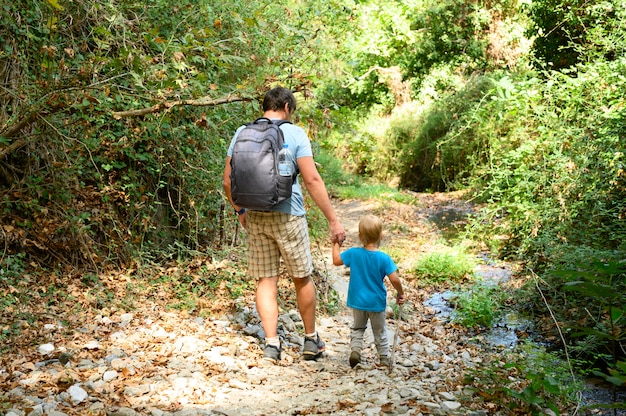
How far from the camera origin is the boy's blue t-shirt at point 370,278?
4.57 m

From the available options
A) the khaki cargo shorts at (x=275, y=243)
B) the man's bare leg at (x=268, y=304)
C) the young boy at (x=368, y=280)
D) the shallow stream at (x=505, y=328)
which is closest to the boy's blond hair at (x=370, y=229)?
the young boy at (x=368, y=280)

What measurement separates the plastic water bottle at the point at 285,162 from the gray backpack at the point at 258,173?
0.14 ft

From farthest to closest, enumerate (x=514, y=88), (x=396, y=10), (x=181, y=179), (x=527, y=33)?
(x=396, y=10)
(x=527, y=33)
(x=514, y=88)
(x=181, y=179)

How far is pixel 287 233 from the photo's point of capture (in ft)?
14.9

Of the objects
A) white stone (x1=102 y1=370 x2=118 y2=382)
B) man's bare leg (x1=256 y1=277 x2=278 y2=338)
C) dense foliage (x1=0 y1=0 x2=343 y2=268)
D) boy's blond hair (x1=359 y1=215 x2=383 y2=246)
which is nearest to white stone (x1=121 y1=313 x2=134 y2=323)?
dense foliage (x1=0 y1=0 x2=343 y2=268)

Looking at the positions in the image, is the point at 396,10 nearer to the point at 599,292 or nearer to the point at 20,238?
the point at 20,238

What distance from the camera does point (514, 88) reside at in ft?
32.7

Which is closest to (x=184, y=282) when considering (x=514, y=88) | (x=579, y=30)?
(x=514, y=88)

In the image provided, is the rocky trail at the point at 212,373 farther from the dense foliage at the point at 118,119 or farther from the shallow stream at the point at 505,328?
the dense foliage at the point at 118,119

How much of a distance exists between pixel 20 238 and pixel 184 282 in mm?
1534

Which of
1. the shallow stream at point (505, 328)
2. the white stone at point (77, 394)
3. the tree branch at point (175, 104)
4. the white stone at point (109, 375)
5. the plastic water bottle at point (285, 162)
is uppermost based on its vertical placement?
the tree branch at point (175, 104)

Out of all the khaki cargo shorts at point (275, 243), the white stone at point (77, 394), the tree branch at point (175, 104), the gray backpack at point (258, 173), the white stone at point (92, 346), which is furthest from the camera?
the tree branch at point (175, 104)

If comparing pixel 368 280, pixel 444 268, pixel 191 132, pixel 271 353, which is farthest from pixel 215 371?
pixel 444 268

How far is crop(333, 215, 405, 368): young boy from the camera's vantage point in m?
4.56
